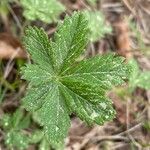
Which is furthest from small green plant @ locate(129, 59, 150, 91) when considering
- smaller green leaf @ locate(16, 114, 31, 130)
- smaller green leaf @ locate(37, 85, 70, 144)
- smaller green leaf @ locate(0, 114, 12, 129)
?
smaller green leaf @ locate(37, 85, 70, 144)

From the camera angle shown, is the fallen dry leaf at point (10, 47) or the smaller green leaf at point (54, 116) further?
the fallen dry leaf at point (10, 47)

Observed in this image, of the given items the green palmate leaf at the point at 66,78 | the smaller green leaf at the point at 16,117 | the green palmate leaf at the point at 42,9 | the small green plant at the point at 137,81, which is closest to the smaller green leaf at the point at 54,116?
the green palmate leaf at the point at 66,78

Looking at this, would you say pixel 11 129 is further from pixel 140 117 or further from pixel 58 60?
pixel 140 117

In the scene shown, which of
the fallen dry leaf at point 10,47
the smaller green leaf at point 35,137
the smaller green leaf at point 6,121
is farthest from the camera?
the fallen dry leaf at point 10,47

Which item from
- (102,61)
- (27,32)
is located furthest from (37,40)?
(102,61)

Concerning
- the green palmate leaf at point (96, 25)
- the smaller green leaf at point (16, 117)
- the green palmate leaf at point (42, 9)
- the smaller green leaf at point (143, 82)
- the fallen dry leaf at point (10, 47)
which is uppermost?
the green palmate leaf at point (42, 9)

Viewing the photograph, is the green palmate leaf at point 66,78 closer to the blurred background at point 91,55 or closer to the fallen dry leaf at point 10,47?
the blurred background at point 91,55

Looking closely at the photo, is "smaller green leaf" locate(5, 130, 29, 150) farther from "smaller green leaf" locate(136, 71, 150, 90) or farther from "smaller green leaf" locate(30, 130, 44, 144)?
"smaller green leaf" locate(136, 71, 150, 90)

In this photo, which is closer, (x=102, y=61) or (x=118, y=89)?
(x=102, y=61)

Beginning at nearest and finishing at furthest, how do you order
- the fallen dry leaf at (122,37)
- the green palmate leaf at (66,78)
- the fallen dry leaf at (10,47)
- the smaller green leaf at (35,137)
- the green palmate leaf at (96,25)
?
the green palmate leaf at (66,78), the smaller green leaf at (35,137), the fallen dry leaf at (10,47), the green palmate leaf at (96,25), the fallen dry leaf at (122,37)
